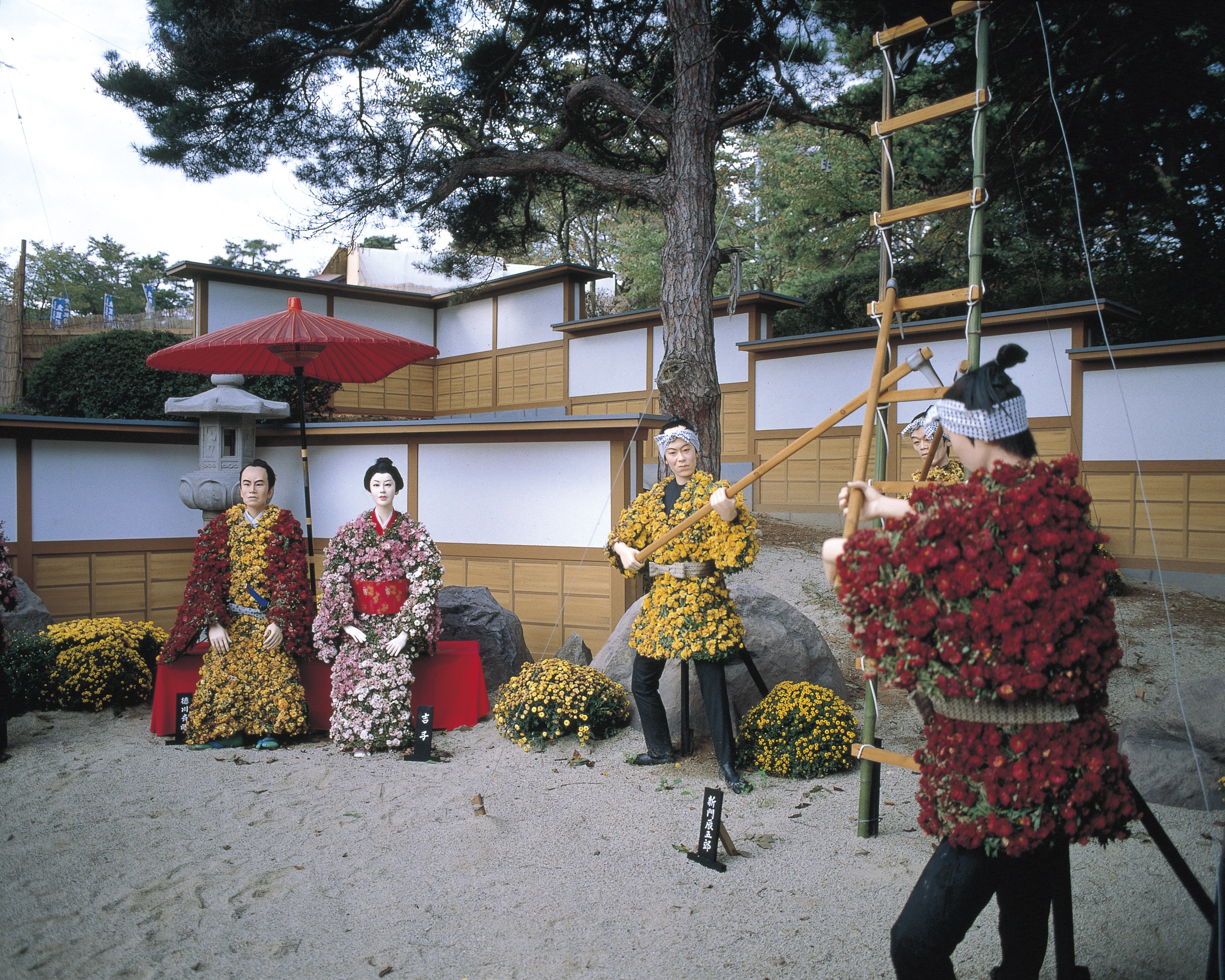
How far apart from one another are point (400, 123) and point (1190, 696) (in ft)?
27.4

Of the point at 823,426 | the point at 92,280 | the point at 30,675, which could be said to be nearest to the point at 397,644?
the point at 30,675

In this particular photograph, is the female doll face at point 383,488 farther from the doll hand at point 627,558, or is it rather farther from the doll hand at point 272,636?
the doll hand at point 627,558

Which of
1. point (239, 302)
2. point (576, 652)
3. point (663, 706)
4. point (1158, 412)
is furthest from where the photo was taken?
point (239, 302)

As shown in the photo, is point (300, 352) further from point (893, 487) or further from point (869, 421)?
point (869, 421)

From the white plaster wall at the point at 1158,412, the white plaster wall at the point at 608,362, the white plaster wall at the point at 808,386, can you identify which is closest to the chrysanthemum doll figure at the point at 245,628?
the white plaster wall at the point at 808,386

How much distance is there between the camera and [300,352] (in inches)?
220

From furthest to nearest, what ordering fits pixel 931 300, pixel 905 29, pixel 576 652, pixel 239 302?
pixel 239 302
pixel 576 652
pixel 905 29
pixel 931 300

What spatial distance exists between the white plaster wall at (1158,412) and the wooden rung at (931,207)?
601cm

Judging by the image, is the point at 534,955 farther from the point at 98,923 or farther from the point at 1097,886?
the point at 1097,886

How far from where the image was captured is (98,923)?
287 cm

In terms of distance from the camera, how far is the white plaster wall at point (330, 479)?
7.70 m

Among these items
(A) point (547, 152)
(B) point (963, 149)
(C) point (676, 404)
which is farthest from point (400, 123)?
(B) point (963, 149)

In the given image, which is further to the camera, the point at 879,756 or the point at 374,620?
the point at 374,620

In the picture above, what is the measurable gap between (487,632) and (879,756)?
11.6 ft
